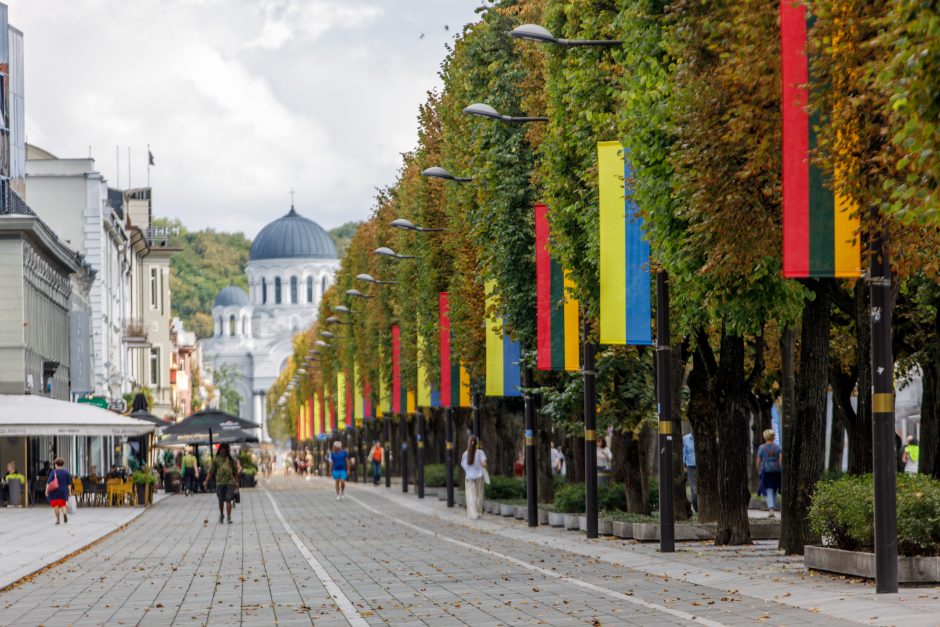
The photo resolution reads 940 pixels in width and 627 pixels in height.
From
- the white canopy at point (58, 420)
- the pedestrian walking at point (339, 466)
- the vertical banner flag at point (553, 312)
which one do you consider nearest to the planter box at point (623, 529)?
the vertical banner flag at point (553, 312)

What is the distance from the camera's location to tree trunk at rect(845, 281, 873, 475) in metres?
18.1

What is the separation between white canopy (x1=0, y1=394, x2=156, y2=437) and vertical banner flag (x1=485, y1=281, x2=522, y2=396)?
13.2 metres

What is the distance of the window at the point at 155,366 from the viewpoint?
108 m

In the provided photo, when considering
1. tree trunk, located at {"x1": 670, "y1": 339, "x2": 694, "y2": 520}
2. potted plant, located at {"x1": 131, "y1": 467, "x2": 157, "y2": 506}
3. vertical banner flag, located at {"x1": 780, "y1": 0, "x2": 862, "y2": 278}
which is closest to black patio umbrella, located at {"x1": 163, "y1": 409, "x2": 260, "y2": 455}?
potted plant, located at {"x1": 131, "y1": 467, "x2": 157, "y2": 506}

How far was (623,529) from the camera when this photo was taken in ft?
89.1

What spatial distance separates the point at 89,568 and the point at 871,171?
13.5 m

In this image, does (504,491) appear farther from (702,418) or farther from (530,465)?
(702,418)

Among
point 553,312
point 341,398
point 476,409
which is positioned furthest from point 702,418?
point 341,398

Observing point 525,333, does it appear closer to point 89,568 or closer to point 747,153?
point 89,568

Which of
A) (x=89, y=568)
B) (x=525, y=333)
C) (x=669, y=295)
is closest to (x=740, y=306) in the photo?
(x=669, y=295)

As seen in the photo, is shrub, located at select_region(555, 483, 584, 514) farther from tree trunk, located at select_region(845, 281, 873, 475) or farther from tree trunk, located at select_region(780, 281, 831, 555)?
tree trunk, located at select_region(845, 281, 873, 475)

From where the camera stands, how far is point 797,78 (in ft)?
48.8

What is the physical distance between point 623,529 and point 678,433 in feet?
5.75

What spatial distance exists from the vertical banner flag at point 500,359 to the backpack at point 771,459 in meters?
4.91
